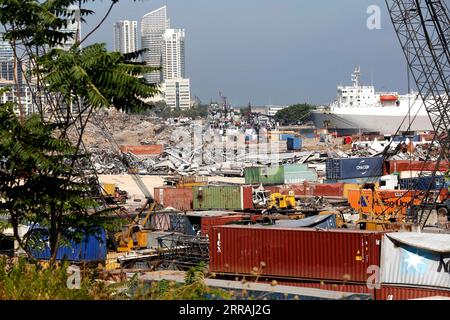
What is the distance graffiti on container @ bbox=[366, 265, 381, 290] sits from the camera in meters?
15.7

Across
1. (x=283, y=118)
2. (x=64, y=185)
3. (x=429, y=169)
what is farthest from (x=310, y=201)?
(x=283, y=118)

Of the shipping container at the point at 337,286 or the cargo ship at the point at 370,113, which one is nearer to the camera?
the shipping container at the point at 337,286

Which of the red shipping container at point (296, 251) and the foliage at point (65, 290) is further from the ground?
the foliage at point (65, 290)

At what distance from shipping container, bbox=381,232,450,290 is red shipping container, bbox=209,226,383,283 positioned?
16.5 inches

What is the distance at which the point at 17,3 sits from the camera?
9.86 metres

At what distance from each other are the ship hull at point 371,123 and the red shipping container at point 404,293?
290ft

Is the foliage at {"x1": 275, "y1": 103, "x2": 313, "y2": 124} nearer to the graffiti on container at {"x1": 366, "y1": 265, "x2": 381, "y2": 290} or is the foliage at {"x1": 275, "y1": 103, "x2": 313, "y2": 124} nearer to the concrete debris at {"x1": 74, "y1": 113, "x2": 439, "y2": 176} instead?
the concrete debris at {"x1": 74, "y1": 113, "x2": 439, "y2": 176}

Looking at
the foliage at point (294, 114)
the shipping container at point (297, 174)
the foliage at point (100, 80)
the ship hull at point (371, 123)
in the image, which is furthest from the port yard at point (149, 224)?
the foliage at point (294, 114)

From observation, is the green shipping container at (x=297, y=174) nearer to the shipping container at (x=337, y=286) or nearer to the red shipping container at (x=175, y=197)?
the red shipping container at (x=175, y=197)

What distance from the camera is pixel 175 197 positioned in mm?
38031

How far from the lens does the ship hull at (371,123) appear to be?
10569 cm

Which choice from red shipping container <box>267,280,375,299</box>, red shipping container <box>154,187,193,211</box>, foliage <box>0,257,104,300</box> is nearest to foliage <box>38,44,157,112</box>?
foliage <box>0,257,104,300</box>
